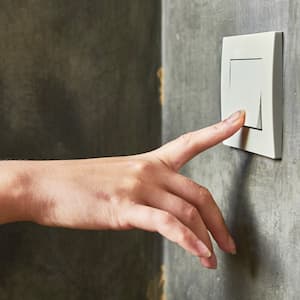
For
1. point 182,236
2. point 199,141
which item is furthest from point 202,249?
point 199,141

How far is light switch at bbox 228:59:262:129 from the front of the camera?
60 centimetres

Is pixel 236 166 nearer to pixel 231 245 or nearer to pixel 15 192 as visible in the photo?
pixel 231 245

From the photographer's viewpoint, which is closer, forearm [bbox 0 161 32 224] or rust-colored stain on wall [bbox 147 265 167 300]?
forearm [bbox 0 161 32 224]

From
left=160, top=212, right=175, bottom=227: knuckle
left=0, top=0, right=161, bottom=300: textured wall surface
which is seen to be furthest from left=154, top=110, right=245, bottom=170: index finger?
A: left=0, top=0, right=161, bottom=300: textured wall surface

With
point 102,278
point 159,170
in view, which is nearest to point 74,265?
point 102,278

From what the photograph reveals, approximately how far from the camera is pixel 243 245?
681mm

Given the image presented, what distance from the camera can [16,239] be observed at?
928 mm

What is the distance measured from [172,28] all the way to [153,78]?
0.10 metres

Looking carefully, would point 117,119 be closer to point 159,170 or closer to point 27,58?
point 27,58

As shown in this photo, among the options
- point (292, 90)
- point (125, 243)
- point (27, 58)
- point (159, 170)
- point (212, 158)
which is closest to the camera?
point (292, 90)

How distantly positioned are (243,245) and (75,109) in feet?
1.30

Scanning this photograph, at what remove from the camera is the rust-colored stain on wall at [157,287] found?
1026 millimetres

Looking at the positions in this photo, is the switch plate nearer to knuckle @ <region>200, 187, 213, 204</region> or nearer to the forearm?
knuckle @ <region>200, 187, 213, 204</region>

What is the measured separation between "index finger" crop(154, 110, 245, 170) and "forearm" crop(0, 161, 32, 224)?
0.16 metres
